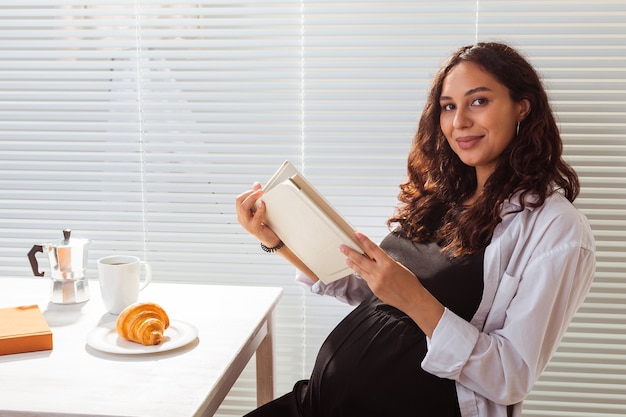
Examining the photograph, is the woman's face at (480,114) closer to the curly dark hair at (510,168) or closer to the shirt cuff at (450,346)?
the curly dark hair at (510,168)

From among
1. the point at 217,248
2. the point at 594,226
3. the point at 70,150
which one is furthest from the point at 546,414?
the point at 70,150

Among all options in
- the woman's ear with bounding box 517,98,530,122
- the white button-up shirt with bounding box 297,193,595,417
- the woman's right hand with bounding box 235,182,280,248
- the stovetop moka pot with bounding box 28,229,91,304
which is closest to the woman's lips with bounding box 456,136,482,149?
the woman's ear with bounding box 517,98,530,122

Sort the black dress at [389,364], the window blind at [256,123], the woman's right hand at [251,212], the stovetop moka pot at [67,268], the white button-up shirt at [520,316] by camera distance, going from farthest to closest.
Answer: the window blind at [256,123] → the stovetop moka pot at [67,268] → the woman's right hand at [251,212] → the black dress at [389,364] → the white button-up shirt at [520,316]

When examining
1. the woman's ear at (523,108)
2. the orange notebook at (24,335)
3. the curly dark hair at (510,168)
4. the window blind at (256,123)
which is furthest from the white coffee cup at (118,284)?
the woman's ear at (523,108)

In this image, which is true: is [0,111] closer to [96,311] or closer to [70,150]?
[70,150]

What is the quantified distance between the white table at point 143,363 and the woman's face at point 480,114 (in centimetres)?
62

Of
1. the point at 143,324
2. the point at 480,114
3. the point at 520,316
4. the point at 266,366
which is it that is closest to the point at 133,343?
the point at 143,324

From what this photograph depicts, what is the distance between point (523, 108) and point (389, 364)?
626 millimetres

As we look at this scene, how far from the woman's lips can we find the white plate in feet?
2.34

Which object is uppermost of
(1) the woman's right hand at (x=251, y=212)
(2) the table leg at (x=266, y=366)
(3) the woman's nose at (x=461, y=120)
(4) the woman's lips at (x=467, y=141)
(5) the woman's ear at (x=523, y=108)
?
(5) the woman's ear at (x=523, y=108)

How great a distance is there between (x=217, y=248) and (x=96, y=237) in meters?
0.40

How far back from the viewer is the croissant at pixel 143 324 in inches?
53.3

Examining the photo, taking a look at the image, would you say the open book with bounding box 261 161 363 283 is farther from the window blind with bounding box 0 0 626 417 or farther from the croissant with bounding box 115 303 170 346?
the window blind with bounding box 0 0 626 417

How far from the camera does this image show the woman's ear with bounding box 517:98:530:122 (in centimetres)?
147
